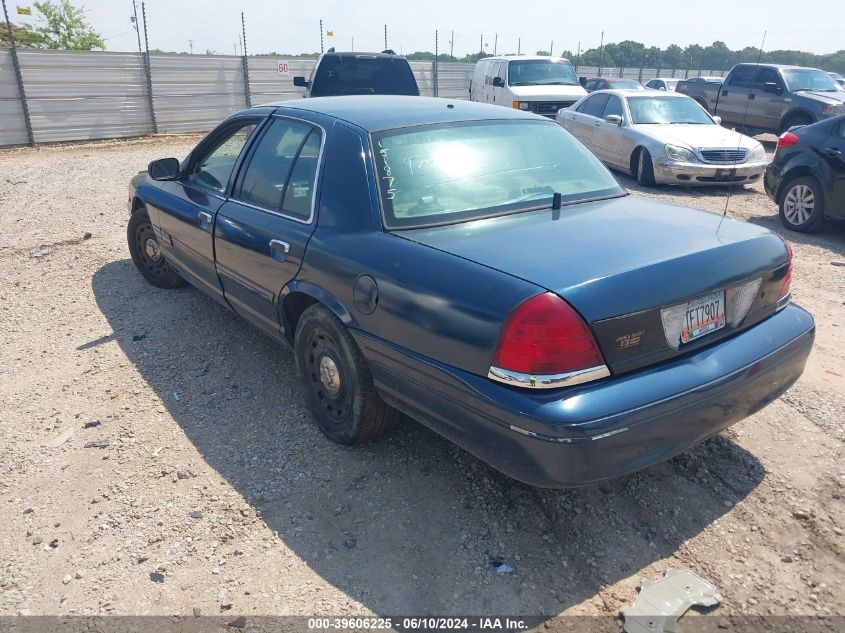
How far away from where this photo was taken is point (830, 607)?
2541 millimetres

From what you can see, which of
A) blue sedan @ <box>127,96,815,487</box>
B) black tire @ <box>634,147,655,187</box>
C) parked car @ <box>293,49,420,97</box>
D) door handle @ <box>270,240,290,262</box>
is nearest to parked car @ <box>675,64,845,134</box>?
black tire @ <box>634,147,655,187</box>

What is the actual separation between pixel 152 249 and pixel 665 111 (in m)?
8.88

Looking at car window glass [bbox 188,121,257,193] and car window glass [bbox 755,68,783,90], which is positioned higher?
car window glass [bbox 755,68,783,90]

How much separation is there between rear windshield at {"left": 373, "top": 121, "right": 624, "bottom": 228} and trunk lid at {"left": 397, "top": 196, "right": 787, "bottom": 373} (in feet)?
0.40

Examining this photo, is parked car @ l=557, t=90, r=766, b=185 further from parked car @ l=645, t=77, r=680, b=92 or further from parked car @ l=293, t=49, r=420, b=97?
parked car @ l=645, t=77, r=680, b=92

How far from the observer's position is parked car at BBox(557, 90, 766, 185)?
1012 centimetres

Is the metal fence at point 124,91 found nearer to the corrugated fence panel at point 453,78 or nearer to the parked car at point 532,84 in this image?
the corrugated fence panel at point 453,78

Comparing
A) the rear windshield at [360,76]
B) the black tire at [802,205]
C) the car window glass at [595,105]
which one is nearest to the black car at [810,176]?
the black tire at [802,205]

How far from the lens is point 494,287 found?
2600 millimetres

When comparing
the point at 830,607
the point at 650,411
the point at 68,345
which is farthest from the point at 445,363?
the point at 68,345

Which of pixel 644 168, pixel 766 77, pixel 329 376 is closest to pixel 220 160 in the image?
pixel 329 376

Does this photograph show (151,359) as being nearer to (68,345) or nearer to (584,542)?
(68,345)

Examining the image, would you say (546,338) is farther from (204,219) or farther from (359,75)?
(359,75)

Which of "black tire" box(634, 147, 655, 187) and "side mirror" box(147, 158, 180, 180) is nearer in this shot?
"side mirror" box(147, 158, 180, 180)
